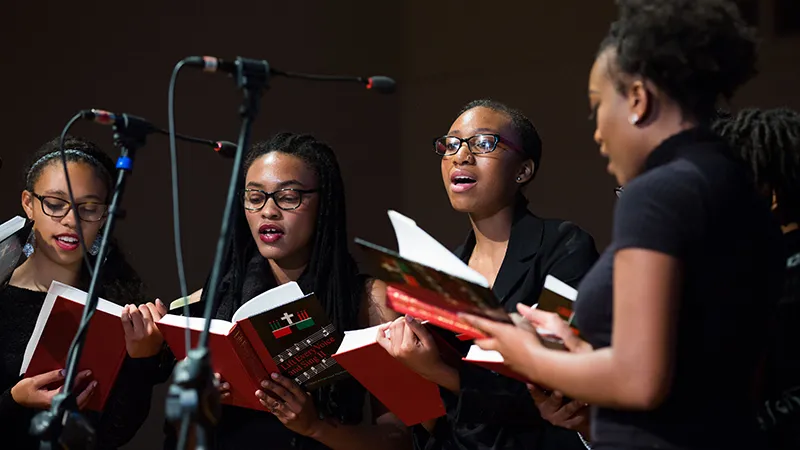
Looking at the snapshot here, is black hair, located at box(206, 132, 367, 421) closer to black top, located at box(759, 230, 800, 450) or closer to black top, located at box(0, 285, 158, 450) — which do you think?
black top, located at box(0, 285, 158, 450)

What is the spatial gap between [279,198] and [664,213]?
1674mm

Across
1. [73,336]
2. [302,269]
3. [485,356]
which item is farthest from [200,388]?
[302,269]

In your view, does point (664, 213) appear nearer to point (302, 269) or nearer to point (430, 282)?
point (430, 282)

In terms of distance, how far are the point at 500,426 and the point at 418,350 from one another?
0.34 meters

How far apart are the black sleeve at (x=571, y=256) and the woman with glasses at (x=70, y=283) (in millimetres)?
1160

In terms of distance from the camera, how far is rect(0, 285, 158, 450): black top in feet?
9.45

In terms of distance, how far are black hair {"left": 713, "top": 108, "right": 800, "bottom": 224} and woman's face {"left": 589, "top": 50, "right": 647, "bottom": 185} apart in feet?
1.68

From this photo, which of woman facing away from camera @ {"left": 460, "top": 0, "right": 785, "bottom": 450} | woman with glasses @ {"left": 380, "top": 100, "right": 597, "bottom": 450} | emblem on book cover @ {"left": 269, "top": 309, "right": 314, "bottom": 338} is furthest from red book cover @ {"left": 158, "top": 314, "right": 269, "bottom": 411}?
woman facing away from camera @ {"left": 460, "top": 0, "right": 785, "bottom": 450}

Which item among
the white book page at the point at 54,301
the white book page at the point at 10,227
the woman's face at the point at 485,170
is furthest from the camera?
the woman's face at the point at 485,170

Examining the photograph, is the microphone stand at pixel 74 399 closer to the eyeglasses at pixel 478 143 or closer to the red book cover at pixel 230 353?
the red book cover at pixel 230 353

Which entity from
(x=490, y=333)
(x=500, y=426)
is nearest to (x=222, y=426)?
(x=500, y=426)

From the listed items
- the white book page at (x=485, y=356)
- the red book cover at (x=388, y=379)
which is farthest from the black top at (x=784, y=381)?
the red book cover at (x=388, y=379)

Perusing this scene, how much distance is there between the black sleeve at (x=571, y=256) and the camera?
2607 millimetres

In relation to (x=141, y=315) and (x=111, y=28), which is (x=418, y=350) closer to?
(x=141, y=315)
